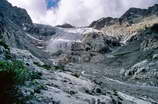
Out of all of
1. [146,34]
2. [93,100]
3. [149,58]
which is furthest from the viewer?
[146,34]

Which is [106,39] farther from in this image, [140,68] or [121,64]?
[140,68]

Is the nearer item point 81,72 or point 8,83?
point 8,83

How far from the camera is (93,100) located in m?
31.0

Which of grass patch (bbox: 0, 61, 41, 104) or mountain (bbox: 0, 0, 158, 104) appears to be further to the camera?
mountain (bbox: 0, 0, 158, 104)

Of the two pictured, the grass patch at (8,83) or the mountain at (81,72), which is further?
the mountain at (81,72)

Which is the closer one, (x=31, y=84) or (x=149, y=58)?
(x=31, y=84)

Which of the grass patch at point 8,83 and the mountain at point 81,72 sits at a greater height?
the grass patch at point 8,83

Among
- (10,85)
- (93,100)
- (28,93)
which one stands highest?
(10,85)

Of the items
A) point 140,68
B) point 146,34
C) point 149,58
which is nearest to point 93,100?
point 140,68

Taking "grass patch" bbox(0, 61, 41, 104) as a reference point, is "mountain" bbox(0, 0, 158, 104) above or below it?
below

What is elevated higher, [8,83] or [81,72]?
[8,83]

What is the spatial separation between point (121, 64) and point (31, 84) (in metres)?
114

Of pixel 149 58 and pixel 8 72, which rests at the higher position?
pixel 8 72

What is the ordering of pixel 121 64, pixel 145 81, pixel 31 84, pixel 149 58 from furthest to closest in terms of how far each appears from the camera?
pixel 121 64, pixel 149 58, pixel 145 81, pixel 31 84
